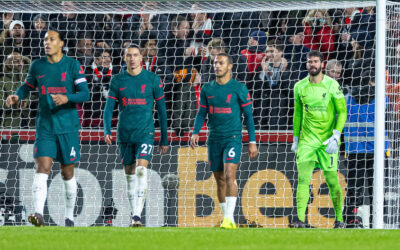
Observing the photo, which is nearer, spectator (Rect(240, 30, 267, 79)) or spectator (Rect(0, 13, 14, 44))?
spectator (Rect(240, 30, 267, 79))

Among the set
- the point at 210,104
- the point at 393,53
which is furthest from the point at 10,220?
the point at 393,53

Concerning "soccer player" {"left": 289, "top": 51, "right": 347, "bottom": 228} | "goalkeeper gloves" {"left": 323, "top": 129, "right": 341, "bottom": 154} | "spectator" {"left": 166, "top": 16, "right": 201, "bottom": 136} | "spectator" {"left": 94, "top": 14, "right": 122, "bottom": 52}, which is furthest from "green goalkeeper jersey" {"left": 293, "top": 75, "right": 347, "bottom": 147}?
"spectator" {"left": 94, "top": 14, "right": 122, "bottom": 52}

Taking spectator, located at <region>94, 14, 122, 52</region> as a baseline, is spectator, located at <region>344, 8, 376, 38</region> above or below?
above

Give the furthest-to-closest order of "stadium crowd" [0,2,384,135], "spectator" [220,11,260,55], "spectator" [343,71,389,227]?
"spectator" [220,11,260,55], "stadium crowd" [0,2,384,135], "spectator" [343,71,389,227]

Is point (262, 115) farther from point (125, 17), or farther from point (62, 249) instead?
point (62, 249)

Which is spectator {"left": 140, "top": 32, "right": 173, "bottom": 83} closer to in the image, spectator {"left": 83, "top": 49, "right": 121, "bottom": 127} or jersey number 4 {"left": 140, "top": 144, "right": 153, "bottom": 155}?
spectator {"left": 83, "top": 49, "right": 121, "bottom": 127}

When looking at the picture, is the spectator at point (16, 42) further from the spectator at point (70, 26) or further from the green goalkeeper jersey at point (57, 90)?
the green goalkeeper jersey at point (57, 90)

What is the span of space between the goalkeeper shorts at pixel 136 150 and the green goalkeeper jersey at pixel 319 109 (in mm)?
1683

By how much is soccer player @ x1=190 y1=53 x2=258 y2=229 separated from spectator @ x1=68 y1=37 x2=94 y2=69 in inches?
115

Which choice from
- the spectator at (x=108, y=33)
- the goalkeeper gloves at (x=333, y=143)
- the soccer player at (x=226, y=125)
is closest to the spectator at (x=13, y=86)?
the spectator at (x=108, y=33)

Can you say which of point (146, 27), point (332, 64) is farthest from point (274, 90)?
point (146, 27)

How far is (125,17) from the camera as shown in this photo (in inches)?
498

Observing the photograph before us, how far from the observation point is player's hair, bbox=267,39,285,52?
1148 centimetres

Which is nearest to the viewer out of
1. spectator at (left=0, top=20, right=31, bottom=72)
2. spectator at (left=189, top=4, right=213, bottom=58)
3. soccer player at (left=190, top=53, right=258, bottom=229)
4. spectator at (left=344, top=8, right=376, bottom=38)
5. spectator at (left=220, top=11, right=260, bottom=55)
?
soccer player at (left=190, top=53, right=258, bottom=229)
